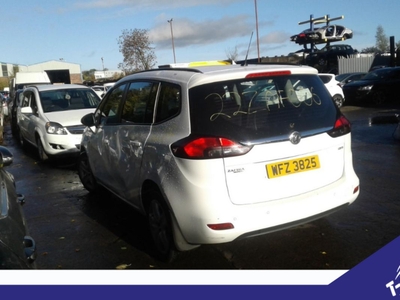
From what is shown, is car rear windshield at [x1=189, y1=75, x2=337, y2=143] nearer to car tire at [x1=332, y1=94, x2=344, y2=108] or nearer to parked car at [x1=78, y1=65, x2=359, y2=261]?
parked car at [x1=78, y1=65, x2=359, y2=261]

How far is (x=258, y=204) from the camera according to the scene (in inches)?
141

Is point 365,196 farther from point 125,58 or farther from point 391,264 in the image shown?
point 125,58

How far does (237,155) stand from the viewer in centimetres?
350

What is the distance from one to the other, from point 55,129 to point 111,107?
14.1 ft

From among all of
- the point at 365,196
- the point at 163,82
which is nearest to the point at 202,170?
the point at 163,82

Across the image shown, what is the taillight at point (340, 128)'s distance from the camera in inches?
156

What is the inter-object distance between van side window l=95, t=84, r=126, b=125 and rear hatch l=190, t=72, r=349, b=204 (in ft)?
5.68

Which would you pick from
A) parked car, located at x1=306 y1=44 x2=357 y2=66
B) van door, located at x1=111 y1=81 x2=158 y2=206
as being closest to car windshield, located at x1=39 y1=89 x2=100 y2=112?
van door, located at x1=111 y1=81 x2=158 y2=206

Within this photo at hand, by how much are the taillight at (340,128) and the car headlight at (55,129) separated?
6638 millimetres

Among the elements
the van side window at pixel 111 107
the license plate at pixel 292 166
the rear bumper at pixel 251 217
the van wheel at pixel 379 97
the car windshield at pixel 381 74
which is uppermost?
the van side window at pixel 111 107

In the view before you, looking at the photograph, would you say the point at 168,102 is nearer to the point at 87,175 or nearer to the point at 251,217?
the point at 251,217

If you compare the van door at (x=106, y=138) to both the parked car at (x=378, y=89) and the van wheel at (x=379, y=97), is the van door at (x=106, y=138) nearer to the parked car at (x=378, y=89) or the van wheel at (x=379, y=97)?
the parked car at (x=378, y=89)

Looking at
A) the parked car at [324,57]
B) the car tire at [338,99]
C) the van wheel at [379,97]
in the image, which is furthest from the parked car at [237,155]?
the parked car at [324,57]

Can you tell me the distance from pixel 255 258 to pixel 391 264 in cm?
134
